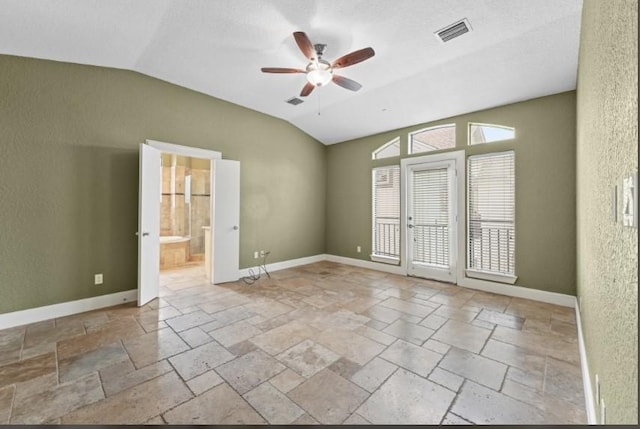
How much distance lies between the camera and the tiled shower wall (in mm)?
6926

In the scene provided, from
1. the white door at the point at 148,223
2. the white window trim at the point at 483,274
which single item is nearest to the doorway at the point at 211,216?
the white door at the point at 148,223

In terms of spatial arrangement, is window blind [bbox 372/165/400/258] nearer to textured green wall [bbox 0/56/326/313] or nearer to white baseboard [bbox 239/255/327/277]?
white baseboard [bbox 239/255/327/277]

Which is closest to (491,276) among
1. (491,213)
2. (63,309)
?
(491,213)

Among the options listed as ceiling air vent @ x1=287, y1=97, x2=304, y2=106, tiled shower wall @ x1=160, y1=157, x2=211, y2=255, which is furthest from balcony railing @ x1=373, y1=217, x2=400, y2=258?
tiled shower wall @ x1=160, y1=157, x2=211, y2=255

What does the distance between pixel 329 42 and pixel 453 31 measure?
129cm

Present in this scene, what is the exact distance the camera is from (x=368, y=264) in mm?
5836

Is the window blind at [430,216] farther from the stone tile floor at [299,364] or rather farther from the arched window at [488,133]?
the stone tile floor at [299,364]

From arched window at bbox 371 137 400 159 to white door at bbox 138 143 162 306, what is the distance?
402 centimetres

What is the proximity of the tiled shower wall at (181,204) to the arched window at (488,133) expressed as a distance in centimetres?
621

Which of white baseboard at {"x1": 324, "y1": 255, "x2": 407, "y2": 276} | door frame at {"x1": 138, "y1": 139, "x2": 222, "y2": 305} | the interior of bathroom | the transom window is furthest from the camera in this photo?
the interior of bathroom

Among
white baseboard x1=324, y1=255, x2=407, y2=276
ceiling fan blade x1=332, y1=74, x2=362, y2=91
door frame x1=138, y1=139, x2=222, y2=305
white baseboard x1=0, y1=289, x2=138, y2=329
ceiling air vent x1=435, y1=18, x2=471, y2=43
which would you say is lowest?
white baseboard x1=0, y1=289, x2=138, y2=329

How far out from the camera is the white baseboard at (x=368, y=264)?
210 inches

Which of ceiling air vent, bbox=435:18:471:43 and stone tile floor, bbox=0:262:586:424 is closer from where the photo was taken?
stone tile floor, bbox=0:262:586:424

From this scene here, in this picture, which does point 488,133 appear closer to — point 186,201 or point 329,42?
point 329,42
